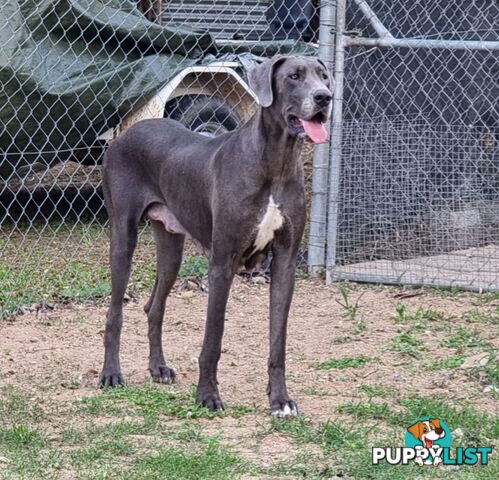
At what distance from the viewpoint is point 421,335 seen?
6363mm

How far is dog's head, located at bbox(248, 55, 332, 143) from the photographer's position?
474cm

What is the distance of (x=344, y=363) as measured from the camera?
5789 mm

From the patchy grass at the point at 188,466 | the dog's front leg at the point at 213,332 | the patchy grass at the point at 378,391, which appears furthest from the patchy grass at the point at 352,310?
the patchy grass at the point at 188,466

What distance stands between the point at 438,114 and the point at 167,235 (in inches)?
128

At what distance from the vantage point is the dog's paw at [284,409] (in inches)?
190

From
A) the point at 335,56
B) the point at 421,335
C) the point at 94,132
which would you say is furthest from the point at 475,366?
the point at 94,132

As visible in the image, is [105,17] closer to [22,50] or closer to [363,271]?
[22,50]

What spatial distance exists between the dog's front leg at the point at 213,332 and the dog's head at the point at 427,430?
896 mm

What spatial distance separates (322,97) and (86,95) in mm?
3214

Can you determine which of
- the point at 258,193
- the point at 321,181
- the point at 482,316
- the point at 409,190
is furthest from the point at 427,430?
the point at 409,190

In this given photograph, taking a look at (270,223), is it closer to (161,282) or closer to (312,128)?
(312,128)

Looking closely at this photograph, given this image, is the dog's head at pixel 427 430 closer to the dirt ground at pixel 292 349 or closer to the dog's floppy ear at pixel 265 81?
the dirt ground at pixel 292 349

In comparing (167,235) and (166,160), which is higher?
(166,160)

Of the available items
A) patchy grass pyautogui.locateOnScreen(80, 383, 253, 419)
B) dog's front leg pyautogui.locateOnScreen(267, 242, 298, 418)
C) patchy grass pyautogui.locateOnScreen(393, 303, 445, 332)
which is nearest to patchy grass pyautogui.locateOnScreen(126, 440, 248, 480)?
patchy grass pyautogui.locateOnScreen(80, 383, 253, 419)
